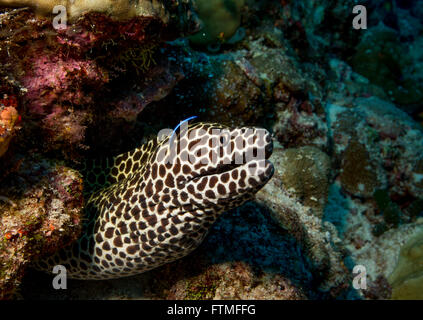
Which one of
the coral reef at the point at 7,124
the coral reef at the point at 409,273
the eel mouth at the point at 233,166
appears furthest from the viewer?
the coral reef at the point at 409,273

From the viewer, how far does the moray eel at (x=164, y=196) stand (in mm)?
2400

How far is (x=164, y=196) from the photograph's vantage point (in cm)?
284

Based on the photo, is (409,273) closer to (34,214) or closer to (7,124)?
(34,214)

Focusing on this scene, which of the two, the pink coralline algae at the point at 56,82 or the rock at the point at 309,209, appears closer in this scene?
the pink coralline algae at the point at 56,82

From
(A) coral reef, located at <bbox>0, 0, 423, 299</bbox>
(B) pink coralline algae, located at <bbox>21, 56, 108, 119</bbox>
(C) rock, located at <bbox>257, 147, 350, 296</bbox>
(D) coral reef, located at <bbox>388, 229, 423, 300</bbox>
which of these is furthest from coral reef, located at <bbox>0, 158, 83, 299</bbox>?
(D) coral reef, located at <bbox>388, 229, 423, 300</bbox>

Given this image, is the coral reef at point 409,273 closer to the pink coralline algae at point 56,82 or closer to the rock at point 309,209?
the rock at point 309,209

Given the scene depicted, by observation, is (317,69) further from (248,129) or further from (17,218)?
(17,218)

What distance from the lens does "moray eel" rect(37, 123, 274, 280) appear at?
2400mm

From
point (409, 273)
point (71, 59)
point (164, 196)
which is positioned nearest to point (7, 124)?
point (71, 59)

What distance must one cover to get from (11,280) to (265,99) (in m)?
4.12

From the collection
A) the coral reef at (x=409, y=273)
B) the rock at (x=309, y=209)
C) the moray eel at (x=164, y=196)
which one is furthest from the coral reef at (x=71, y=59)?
the coral reef at (x=409, y=273)

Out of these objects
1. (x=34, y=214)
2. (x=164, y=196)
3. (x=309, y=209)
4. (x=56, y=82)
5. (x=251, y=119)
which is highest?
(x=56, y=82)

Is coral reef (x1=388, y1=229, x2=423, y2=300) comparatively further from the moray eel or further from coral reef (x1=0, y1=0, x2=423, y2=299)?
the moray eel

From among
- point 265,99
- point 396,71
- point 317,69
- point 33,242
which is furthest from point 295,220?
point 396,71
